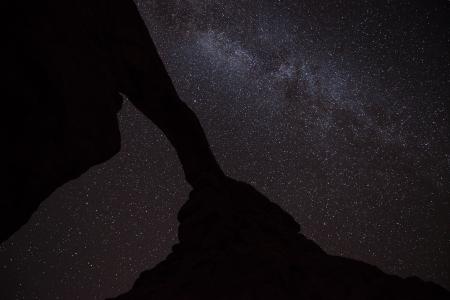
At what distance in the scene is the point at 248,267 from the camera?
27.6 feet

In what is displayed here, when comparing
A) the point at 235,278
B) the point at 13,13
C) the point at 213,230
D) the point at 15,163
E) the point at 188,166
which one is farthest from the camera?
the point at 188,166

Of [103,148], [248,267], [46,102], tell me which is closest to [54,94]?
[46,102]

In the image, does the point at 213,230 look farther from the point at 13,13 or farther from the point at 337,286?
the point at 13,13

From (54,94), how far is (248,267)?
20.1 ft

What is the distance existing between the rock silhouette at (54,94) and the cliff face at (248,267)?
3.41 metres

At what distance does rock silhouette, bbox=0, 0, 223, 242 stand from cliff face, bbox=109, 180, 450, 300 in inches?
134

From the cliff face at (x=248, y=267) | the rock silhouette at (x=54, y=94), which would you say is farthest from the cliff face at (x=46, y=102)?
the cliff face at (x=248, y=267)

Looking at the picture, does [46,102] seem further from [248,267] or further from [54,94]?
[248,267]

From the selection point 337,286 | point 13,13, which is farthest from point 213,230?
point 13,13

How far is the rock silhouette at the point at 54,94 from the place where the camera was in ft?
23.9

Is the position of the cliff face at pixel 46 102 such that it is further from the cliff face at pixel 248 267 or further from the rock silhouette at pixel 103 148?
the cliff face at pixel 248 267

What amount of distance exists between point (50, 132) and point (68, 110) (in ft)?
2.22

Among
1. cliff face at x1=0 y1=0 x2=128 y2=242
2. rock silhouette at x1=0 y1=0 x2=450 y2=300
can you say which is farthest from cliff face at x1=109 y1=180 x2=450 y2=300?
cliff face at x1=0 y1=0 x2=128 y2=242

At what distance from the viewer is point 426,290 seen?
302 inches
